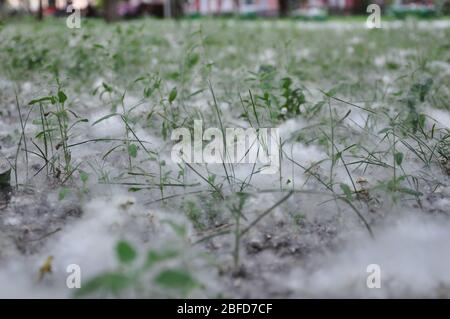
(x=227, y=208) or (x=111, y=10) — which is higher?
(x=111, y=10)

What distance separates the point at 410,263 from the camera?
1.15 metres

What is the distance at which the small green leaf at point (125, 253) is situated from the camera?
86 cm

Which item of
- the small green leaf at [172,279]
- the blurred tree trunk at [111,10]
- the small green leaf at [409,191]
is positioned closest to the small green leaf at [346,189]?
the small green leaf at [409,191]

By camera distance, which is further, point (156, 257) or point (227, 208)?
point (227, 208)

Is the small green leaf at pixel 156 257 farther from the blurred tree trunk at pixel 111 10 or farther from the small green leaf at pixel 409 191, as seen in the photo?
the blurred tree trunk at pixel 111 10

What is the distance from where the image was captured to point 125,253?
0.86 m

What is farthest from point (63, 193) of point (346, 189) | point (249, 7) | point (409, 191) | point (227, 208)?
point (249, 7)

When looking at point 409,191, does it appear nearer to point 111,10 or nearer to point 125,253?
point 125,253

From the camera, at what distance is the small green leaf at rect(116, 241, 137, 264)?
86 cm

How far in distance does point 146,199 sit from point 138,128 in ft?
1.91
